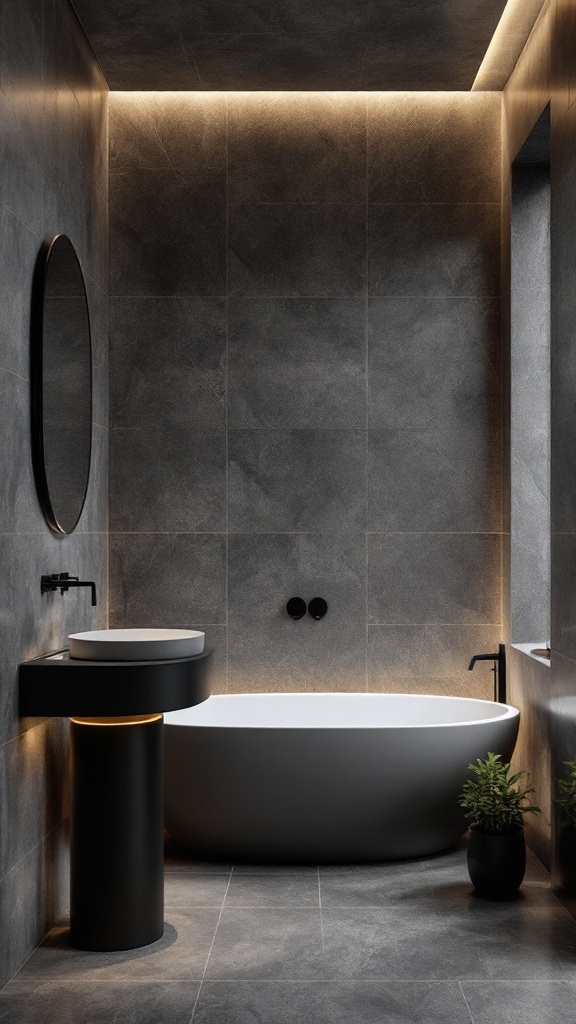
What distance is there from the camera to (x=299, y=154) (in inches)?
180

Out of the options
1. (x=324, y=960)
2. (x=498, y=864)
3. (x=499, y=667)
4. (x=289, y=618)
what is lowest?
(x=324, y=960)

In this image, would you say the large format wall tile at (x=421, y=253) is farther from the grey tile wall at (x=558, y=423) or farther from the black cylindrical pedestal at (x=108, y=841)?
the black cylindrical pedestal at (x=108, y=841)

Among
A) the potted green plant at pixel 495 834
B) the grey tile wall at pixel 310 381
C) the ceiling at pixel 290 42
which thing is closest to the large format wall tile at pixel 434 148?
the grey tile wall at pixel 310 381

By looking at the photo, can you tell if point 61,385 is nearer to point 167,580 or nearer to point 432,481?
point 167,580

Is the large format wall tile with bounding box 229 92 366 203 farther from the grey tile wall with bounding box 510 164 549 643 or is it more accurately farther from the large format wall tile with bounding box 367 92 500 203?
the grey tile wall with bounding box 510 164 549 643

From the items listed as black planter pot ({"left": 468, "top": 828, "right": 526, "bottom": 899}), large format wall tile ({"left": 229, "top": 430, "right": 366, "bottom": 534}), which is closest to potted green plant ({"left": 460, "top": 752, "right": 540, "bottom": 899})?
black planter pot ({"left": 468, "top": 828, "right": 526, "bottom": 899})

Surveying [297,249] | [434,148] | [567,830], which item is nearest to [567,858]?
[567,830]

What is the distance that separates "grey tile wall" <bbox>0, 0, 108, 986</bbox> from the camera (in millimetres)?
2838

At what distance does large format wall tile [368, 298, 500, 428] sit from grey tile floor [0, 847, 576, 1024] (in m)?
1.97

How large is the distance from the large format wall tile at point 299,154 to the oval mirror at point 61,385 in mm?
1184

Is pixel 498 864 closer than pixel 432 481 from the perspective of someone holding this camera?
Yes

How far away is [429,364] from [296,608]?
126cm

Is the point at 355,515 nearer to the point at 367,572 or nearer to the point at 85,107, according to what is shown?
the point at 367,572

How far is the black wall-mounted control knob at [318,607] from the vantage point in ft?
14.8
